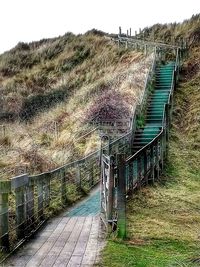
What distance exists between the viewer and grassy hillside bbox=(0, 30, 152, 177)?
18.3 m

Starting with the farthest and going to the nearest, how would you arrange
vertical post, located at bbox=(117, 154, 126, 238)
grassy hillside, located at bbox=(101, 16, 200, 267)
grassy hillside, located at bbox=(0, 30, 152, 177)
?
grassy hillside, located at bbox=(0, 30, 152, 177) → vertical post, located at bbox=(117, 154, 126, 238) → grassy hillside, located at bbox=(101, 16, 200, 267)

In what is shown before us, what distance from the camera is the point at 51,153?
18109mm

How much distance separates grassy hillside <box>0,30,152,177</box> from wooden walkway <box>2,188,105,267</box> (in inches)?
117

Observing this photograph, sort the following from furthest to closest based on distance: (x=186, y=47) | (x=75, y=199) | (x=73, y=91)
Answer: (x=186, y=47) < (x=73, y=91) < (x=75, y=199)

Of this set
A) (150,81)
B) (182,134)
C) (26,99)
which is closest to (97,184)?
(182,134)

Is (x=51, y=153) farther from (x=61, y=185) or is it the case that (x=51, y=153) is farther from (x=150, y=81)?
(x=150, y=81)

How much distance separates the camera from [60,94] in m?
35.5

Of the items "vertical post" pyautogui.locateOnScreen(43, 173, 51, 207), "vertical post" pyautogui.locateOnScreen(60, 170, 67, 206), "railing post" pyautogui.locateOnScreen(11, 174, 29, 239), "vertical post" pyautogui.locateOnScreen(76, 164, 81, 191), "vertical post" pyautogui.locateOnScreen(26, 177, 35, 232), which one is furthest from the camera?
"vertical post" pyautogui.locateOnScreen(76, 164, 81, 191)

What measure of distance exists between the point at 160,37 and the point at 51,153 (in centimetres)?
2800

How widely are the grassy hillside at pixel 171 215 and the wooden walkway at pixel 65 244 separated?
14.3 inches

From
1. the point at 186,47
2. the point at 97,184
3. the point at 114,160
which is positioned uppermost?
the point at 186,47

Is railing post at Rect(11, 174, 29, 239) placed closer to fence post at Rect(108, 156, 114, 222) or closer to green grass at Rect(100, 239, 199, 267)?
fence post at Rect(108, 156, 114, 222)

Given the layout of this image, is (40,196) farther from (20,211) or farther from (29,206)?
(20,211)

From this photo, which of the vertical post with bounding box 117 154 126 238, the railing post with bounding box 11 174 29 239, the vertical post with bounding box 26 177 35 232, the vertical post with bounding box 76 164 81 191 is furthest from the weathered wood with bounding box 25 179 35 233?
the vertical post with bounding box 76 164 81 191
